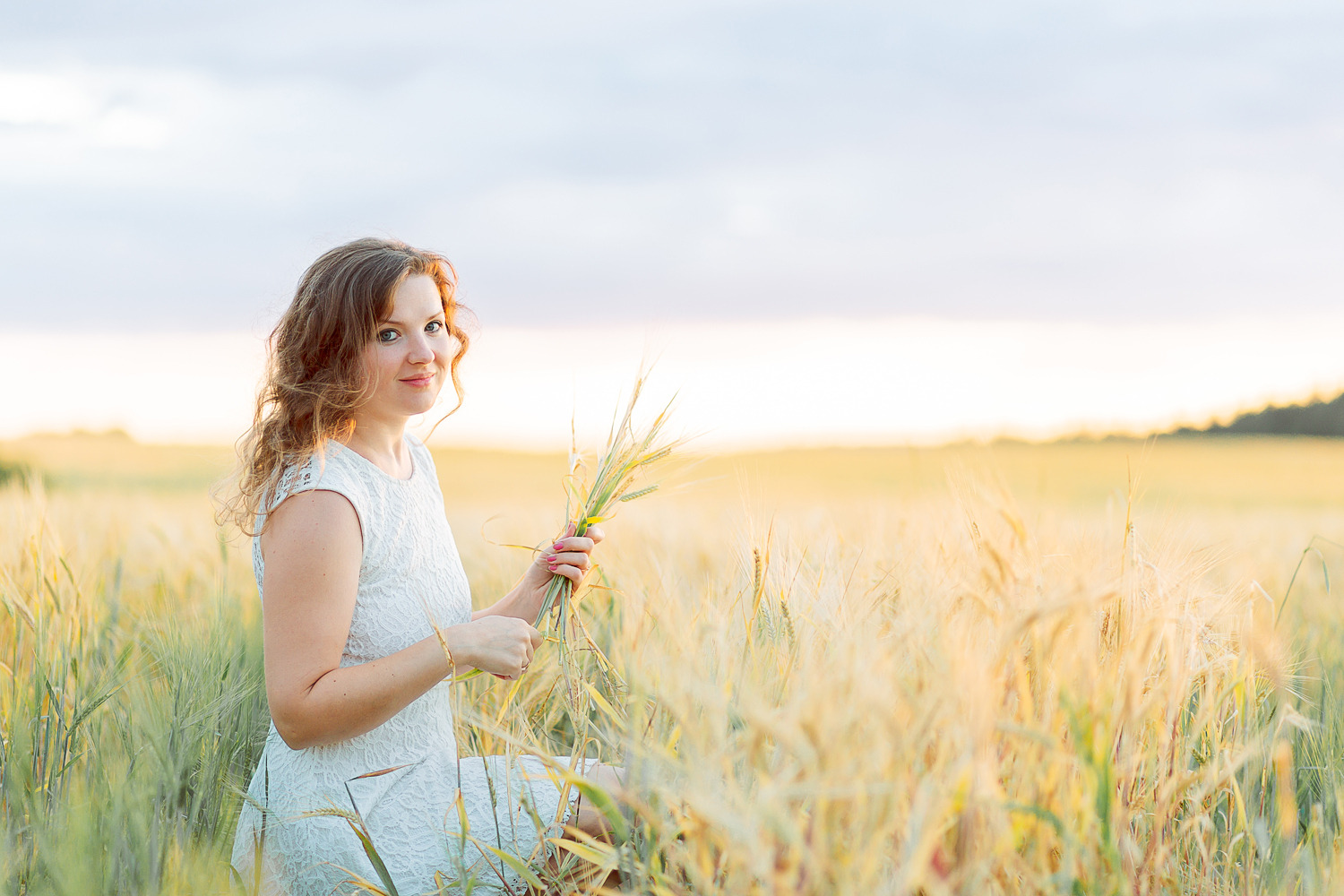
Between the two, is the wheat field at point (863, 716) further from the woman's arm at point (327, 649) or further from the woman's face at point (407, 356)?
the woman's face at point (407, 356)

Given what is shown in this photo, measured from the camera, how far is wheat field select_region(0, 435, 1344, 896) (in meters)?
0.98

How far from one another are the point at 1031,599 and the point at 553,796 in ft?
3.23

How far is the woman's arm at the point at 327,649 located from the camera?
166cm

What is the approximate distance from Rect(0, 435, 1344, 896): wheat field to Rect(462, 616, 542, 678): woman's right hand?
12 centimetres

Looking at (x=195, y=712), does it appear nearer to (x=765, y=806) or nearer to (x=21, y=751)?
(x=21, y=751)

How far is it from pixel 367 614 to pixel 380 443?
16.1 inches

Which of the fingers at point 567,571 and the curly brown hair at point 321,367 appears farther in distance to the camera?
the curly brown hair at point 321,367

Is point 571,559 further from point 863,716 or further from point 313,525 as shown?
point 863,716

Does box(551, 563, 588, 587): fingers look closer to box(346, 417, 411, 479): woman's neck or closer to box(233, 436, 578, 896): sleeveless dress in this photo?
box(233, 436, 578, 896): sleeveless dress

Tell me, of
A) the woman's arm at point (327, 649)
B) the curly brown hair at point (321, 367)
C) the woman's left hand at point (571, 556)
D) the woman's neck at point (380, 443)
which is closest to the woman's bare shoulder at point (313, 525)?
Result: the woman's arm at point (327, 649)

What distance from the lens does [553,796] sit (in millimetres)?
1760

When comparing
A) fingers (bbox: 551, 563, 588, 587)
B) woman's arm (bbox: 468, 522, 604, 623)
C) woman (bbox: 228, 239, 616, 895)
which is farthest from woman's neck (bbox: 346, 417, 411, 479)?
fingers (bbox: 551, 563, 588, 587)

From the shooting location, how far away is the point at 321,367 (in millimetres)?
1991

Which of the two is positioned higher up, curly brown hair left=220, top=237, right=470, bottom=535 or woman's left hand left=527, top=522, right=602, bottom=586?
curly brown hair left=220, top=237, right=470, bottom=535
